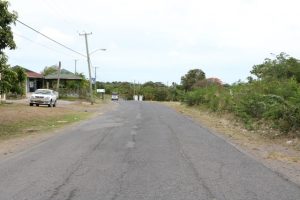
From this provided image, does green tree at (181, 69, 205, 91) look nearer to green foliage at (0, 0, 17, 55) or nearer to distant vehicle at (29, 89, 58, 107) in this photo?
distant vehicle at (29, 89, 58, 107)

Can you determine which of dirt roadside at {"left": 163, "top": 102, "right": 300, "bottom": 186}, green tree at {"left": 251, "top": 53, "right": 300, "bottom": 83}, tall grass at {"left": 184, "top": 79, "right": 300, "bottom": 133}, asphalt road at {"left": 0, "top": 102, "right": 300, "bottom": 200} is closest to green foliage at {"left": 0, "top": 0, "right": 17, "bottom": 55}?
asphalt road at {"left": 0, "top": 102, "right": 300, "bottom": 200}

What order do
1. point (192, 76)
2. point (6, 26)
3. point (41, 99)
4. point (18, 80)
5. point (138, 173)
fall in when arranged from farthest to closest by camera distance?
point (192, 76)
point (18, 80)
point (41, 99)
point (6, 26)
point (138, 173)

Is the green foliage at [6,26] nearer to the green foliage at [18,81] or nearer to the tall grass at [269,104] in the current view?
the tall grass at [269,104]

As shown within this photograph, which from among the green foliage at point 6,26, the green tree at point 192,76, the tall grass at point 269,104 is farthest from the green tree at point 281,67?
the green tree at point 192,76

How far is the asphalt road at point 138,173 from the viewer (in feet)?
28.7

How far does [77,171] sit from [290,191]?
14.6ft

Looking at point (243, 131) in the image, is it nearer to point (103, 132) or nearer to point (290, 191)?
point (103, 132)

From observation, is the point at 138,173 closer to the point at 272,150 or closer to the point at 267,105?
the point at 272,150

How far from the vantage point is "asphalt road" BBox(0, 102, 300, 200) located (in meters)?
8.73

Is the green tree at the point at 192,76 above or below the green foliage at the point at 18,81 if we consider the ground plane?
above

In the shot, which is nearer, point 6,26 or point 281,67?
point 6,26

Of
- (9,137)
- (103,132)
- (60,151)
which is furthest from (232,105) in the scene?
(60,151)

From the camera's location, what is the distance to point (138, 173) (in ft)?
35.3

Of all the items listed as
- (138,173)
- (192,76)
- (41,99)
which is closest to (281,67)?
(41,99)
